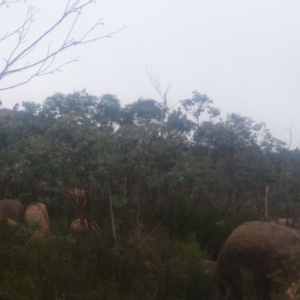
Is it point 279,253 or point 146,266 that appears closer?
point 146,266

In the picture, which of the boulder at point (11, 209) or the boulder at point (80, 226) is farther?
the boulder at point (11, 209)

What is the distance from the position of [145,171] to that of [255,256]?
3.56 metres

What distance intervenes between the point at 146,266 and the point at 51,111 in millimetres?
10116

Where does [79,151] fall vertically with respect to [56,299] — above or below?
above

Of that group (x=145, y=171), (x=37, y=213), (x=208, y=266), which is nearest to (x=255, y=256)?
(x=208, y=266)

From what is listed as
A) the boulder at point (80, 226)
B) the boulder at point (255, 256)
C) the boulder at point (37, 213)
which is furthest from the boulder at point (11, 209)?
the boulder at point (255, 256)

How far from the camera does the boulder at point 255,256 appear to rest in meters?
11.3

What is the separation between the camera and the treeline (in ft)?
43.4

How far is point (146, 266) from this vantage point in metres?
10.1

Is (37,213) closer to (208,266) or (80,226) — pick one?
(80,226)

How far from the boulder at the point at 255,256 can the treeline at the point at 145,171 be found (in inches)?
53.3

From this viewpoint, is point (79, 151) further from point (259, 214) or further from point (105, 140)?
point (259, 214)

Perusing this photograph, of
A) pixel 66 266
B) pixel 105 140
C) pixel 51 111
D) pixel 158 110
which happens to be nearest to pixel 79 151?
pixel 105 140

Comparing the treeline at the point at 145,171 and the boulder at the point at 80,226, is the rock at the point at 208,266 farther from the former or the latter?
the boulder at the point at 80,226
